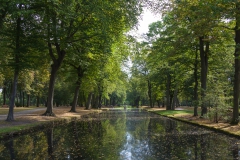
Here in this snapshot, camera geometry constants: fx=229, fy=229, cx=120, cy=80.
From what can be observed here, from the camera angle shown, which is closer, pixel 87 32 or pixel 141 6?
pixel 141 6

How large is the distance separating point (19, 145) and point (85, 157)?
3673 mm

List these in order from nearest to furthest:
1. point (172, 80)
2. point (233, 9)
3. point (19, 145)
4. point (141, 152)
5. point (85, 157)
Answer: point (85, 157) < point (141, 152) < point (19, 145) < point (233, 9) < point (172, 80)

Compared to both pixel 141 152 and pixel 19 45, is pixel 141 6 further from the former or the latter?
pixel 141 152

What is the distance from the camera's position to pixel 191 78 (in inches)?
1574

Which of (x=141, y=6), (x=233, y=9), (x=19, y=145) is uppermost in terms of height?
(x=141, y=6)

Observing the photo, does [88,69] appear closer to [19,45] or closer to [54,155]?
[19,45]

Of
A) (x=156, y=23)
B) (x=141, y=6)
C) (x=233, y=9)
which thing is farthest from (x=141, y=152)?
(x=156, y=23)

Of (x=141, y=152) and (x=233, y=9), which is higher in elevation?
(x=233, y=9)

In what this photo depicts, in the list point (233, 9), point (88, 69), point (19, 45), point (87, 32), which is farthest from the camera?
point (88, 69)

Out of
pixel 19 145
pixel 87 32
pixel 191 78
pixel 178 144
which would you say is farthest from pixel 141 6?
pixel 191 78

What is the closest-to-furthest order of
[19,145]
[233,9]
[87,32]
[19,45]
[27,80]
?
[19,145], [233,9], [19,45], [87,32], [27,80]

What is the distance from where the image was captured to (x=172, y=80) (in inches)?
1807

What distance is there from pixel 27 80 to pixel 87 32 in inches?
939

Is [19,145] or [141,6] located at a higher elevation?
[141,6]
